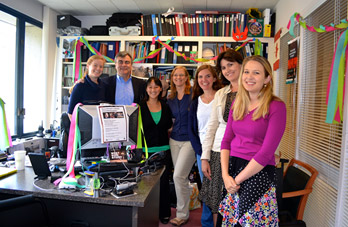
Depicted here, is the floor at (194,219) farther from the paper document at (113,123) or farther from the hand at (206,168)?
the paper document at (113,123)

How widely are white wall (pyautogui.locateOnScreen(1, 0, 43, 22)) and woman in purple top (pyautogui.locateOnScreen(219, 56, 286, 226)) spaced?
12.5ft

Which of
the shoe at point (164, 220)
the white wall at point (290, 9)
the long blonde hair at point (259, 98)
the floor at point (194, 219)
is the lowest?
the floor at point (194, 219)

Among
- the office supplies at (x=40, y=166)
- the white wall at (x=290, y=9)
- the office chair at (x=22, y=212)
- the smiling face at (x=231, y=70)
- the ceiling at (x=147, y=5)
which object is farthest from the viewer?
the ceiling at (x=147, y=5)

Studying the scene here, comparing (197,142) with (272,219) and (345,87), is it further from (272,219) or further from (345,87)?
(345,87)

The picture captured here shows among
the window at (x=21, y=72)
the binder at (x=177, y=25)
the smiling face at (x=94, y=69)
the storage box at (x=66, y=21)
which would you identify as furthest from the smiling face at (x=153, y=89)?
the storage box at (x=66, y=21)

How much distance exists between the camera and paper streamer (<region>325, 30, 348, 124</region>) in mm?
1510

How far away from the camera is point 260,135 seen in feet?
4.46

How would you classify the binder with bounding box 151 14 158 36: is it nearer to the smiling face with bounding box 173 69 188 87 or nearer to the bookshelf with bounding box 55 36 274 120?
the bookshelf with bounding box 55 36 274 120

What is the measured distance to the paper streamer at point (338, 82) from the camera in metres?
1.51

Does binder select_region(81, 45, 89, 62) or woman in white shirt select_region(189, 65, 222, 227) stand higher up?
binder select_region(81, 45, 89, 62)

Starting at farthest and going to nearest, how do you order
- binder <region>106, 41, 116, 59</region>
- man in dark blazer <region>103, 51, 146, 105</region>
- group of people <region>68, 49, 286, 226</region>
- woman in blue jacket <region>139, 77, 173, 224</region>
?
binder <region>106, 41, 116, 59</region> < man in dark blazer <region>103, 51, 146, 105</region> < woman in blue jacket <region>139, 77, 173, 224</region> < group of people <region>68, 49, 286, 226</region>

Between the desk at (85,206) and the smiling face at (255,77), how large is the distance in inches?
34.9

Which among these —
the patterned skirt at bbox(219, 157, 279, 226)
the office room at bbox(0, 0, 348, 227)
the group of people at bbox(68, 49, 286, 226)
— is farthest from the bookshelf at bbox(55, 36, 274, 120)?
the patterned skirt at bbox(219, 157, 279, 226)

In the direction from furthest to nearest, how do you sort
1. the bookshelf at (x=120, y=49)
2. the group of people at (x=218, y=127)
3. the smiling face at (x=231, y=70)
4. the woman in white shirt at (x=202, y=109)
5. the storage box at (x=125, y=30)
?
the storage box at (x=125, y=30) → the bookshelf at (x=120, y=49) → the woman in white shirt at (x=202, y=109) → the smiling face at (x=231, y=70) → the group of people at (x=218, y=127)
